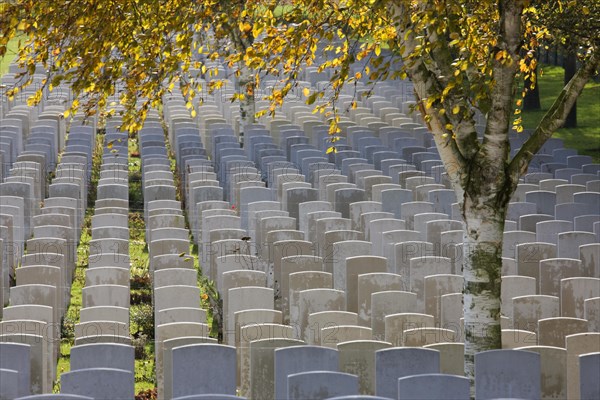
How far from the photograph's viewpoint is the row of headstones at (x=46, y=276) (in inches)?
340

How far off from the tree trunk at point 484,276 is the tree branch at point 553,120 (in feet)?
1.22

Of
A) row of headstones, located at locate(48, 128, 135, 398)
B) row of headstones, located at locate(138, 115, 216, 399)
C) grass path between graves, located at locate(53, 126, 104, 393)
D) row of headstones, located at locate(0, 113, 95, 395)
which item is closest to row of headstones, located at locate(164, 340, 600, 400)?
row of headstones, located at locate(138, 115, 216, 399)

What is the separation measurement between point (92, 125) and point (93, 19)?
13.0m

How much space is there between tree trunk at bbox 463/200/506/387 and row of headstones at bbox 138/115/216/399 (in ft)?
7.04

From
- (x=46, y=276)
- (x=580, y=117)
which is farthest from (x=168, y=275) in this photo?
(x=580, y=117)

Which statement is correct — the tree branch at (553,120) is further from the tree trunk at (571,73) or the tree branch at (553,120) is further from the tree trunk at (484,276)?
the tree trunk at (571,73)

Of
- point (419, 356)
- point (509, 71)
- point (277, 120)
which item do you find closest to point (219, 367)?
point (419, 356)

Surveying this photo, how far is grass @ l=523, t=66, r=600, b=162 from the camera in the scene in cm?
2505

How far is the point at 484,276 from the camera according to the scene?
346 inches

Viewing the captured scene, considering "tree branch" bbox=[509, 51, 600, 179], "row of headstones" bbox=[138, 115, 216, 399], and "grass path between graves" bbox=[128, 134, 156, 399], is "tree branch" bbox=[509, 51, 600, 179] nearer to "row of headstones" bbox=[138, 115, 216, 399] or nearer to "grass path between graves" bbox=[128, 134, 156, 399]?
"row of headstones" bbox=[138, 115, 216, 399]

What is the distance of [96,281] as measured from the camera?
1098 centimetres

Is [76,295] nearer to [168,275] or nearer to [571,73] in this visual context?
[168,275]

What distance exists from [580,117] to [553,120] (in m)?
20.7

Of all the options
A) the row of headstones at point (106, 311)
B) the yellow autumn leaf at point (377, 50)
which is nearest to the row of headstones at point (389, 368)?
the row of headstones at point (106, 311)
